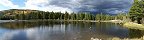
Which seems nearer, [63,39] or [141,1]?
[63,39]

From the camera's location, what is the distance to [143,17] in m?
89.4

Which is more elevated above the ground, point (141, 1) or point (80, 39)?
point (141, 1)

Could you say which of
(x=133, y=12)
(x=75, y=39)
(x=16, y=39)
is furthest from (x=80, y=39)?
(x=133, y=12)

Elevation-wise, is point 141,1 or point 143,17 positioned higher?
point 141,1

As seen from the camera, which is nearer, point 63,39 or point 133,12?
point 63,39

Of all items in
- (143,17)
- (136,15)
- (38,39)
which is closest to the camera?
(38,39)

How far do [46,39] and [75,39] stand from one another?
17.8 ft

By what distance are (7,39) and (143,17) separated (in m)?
63.2

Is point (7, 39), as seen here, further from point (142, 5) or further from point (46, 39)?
point (142, 5)

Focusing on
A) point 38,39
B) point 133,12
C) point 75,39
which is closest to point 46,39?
point 38,39

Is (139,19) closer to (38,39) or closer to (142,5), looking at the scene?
(142,5)

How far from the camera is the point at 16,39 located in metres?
42.6

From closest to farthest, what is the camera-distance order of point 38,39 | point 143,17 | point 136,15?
point 38,39, point 143,17, point 136,15

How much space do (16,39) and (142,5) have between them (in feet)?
207
